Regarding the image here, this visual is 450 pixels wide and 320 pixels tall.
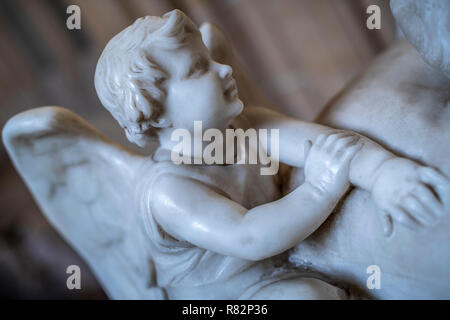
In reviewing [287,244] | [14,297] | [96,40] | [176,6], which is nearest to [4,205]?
[14,297]

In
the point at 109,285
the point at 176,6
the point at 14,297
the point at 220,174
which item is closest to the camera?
the point at 220,174

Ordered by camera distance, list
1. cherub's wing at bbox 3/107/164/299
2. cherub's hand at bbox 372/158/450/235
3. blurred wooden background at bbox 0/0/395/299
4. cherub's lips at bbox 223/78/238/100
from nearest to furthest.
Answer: cherub's hand at bbox 372/158/450/235 < cherub's lips at bbox 223/78/238/100 < cherub's wing at bbox 3/107/164/299 < blurred wooden background at bbox 0/0/395/299

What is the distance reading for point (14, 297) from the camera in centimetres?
225

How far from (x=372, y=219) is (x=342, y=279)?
0.18 meters

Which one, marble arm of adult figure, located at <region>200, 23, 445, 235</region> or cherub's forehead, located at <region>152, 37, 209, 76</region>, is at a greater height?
cherub's forehead, located at <region>152, 37, 209, 76</region>

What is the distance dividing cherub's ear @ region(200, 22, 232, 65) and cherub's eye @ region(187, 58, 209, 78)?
247mm

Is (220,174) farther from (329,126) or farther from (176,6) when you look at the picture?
(176,6)

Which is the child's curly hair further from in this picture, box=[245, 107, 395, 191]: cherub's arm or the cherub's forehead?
box=[245, 107, 395, 191]: cherub's arm

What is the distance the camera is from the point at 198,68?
1.03 metres

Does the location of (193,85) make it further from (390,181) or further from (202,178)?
(390,181)

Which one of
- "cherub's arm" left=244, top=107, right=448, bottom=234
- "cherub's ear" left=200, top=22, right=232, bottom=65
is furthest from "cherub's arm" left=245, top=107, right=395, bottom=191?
"cherub's ear" left=200, top=22, right=232, bottom=65

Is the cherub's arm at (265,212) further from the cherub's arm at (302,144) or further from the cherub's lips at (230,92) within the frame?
the cherub's lips at (230,92)

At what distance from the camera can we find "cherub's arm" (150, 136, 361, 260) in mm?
1007
